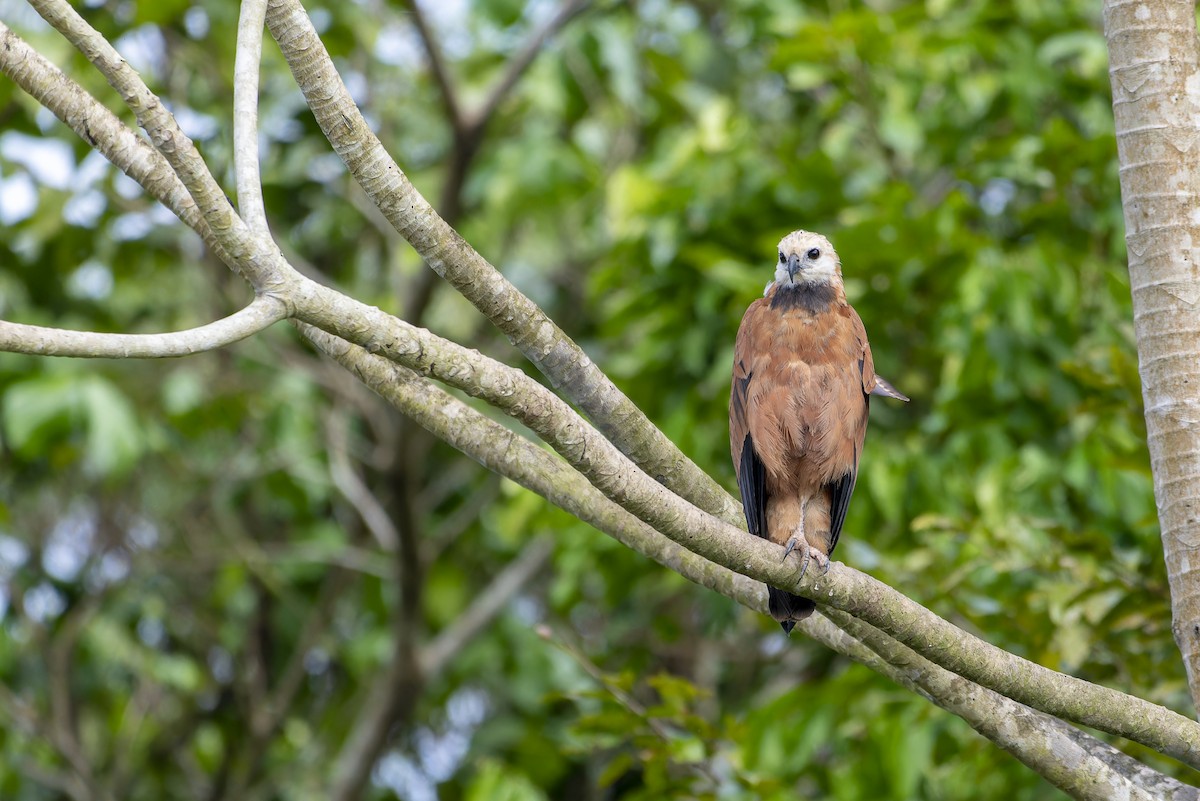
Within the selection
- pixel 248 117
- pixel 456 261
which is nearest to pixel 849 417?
pixel 456 261

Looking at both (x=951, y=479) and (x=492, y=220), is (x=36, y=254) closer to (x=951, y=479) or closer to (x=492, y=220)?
(x=492, y=220)

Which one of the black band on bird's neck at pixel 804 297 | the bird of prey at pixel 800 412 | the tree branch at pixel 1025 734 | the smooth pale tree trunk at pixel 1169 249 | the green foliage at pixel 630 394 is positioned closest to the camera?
the tree branch at pixel 1025 734

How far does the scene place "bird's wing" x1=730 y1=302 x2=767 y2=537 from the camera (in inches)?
117

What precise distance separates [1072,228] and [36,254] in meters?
3.95

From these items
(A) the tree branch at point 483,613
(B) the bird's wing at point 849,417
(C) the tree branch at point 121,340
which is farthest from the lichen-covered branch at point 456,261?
(A) the tree branch at point 483,613

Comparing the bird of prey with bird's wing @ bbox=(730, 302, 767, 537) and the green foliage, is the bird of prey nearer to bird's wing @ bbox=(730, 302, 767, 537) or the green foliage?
bird's wing @ bbox=(730, 302, 767, 537)

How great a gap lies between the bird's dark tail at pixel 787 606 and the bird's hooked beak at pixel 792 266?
0.93 m

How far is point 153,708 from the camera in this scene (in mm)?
6461

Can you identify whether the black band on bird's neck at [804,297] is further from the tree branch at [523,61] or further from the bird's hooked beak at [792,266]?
the tree branch at [523,61]

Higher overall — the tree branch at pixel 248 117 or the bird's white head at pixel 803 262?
the bird's white head at pixel 803 262

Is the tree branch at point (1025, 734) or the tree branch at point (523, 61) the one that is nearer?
the tree branch at point (1025, 734)

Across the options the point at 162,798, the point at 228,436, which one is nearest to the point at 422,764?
the point at 162,798

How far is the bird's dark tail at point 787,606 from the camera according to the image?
250cm

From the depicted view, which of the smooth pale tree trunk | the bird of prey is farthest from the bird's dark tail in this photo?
the smooth pale tree trunk
